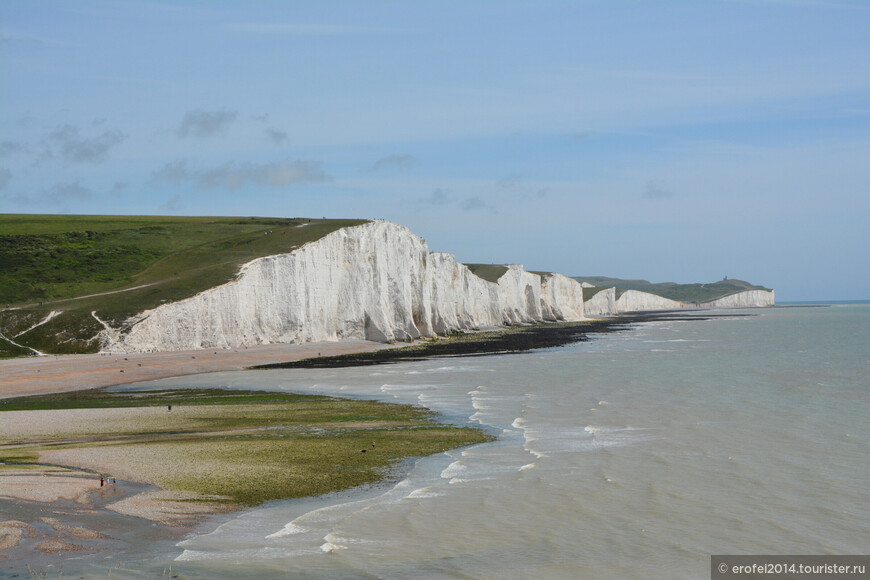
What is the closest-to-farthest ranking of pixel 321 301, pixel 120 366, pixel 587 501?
pixel 587 501
pixel 120 366
pixel 321 301

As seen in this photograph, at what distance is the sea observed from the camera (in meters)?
12.0

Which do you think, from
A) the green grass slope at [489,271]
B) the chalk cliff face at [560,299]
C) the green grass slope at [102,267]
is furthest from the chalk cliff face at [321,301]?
the chalk cliff face at [560,299]

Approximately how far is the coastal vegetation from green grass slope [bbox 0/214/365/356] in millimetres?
24501

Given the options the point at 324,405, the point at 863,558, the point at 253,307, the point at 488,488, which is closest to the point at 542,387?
the point at 324,405

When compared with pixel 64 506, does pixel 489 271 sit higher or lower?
higher

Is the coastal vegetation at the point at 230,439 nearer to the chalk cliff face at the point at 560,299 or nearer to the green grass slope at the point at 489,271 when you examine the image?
the green grass slope at the point at 489,271

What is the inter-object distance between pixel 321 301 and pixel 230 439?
50907 millimetres

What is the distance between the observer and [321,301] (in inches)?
2879

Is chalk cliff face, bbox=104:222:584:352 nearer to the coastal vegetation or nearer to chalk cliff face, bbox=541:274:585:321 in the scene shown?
the coastal vegetation

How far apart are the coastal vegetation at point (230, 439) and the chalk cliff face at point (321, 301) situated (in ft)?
84.4

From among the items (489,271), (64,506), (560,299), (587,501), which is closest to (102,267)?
(64,506)

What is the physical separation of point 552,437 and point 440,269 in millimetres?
80990

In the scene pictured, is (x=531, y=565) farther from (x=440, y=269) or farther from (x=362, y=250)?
(x=440, y=269)

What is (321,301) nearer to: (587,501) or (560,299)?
(587,501)
